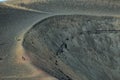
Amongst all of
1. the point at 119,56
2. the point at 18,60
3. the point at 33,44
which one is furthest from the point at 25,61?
the point at 119,56

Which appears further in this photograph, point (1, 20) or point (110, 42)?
point (110, 42)

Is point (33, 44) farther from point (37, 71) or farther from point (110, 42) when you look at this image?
point (110, 42)

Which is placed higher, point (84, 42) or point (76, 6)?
point (76, 6)

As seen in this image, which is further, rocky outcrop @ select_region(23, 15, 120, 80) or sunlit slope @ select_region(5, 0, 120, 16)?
sunlit slope @ select_region(5, 0, 120, 16)

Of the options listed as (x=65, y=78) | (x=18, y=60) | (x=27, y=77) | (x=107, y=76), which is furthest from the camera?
(x=107, y=76)

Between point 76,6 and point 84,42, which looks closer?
point 84,42

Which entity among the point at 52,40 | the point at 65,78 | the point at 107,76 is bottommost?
the point at 107,76

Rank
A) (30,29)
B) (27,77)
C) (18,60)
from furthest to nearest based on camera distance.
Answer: (30,29) < (18,60) < (27,77)

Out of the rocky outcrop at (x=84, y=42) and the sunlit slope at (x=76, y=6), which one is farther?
the sunlit slope at (x=76, y=6)
